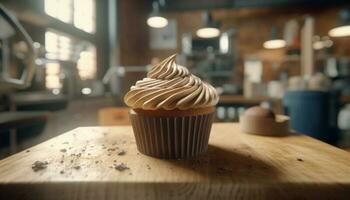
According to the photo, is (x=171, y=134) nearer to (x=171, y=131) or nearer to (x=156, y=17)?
(x=171, y=131)

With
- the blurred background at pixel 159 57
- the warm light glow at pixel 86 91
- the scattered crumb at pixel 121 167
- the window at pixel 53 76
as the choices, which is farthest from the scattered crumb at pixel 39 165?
the warm light glow at pixel 86 91

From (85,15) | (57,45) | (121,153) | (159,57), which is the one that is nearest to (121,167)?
(121,153)

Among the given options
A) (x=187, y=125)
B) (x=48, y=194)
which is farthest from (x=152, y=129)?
(x=48, y=194)

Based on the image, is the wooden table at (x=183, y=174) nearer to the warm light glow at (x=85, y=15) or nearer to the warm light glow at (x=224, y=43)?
the warm light glow at (x=85, y=15)

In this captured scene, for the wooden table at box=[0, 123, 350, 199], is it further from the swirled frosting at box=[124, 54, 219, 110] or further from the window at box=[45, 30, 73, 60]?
the window at box=[45, 30, 73, 60]

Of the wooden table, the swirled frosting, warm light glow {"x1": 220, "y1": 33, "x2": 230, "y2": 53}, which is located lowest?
the wooden table

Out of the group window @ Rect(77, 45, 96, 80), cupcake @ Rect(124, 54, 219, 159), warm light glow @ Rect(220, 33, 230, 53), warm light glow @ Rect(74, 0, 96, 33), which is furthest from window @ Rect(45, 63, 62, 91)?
warm light glow @ Rect(220, 33, 230, 53)
